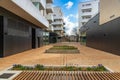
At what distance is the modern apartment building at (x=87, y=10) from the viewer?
6172cm

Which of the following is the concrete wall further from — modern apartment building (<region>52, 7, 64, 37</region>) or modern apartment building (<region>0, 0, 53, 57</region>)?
modern apartment building (<region>52, 7, 64, 37</region>)

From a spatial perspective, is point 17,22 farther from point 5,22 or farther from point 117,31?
point 117,31

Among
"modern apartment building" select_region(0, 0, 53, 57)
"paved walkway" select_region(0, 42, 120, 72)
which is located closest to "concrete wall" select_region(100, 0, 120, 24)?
"paved walkway" select_region(0, 42, 120, 72)

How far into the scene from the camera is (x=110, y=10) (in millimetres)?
17656

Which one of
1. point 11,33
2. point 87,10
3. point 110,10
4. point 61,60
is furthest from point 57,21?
point 61,60

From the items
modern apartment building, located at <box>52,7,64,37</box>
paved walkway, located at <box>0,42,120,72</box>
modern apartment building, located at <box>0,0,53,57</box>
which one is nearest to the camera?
paved walkway, located at <box>0,42,120,72</box>

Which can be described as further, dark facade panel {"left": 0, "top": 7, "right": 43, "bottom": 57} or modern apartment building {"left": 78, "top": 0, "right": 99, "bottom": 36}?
modern apartment building {"left": 78, "top": 0, "right": 99, "bottom": 36}

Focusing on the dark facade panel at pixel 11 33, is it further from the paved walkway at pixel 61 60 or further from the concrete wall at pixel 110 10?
the concrete wall at pixel 110 10

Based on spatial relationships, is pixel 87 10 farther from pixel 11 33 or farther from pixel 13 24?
pixel 11 33

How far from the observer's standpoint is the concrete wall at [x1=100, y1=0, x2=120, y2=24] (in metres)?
15.5

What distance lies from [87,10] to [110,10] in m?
46.8

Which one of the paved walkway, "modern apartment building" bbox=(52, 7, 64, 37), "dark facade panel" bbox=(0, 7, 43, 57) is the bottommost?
the paved walkway

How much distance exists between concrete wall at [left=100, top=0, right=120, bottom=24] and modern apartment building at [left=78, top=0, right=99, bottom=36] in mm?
41390

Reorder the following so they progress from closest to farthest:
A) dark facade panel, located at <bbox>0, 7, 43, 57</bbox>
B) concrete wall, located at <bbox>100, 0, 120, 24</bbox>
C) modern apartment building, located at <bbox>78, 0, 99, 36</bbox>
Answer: dark facade panel, located at <bbox>0, 7, 43, 57</bbox> < concrete wall, located at <bbox>100, 0, 120, 24</bbox> < modern apartment building, located at <bbox>78, 0, 99, 36</bbox>
